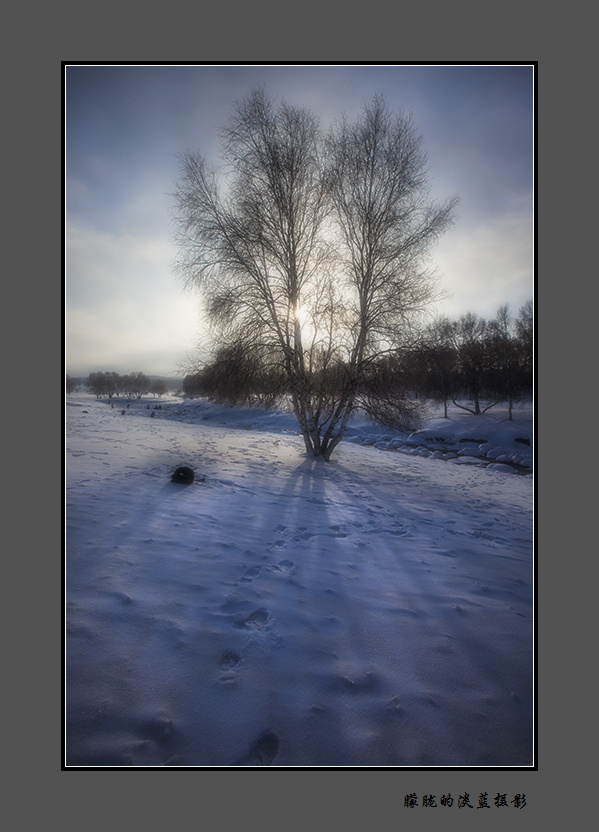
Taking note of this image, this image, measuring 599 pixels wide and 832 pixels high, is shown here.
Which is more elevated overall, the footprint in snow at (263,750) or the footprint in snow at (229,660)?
the footprint in snow at (229,660)

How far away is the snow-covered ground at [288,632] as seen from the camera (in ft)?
5.21

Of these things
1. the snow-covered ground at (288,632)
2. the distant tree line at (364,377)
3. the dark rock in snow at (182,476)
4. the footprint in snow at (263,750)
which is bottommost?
the footprint in snow at (263,750)

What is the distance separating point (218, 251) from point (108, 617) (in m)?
7.60

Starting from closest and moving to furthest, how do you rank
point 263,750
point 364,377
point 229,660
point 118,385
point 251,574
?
point 263,750 < point 229,660 < point 251,574 < point 364,377 < point 118,385

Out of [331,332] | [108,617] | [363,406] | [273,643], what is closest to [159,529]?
[108,617]

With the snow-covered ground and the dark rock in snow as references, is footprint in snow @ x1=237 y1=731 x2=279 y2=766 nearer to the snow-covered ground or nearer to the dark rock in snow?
the snow-covered ground

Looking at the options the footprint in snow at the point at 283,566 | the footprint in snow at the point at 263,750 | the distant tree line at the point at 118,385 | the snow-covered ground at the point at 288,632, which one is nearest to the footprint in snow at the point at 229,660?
the snow-covered ground at the point at 288,632

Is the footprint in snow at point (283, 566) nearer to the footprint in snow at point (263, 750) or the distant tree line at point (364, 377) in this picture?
the footprint in snow at point (263, 750)

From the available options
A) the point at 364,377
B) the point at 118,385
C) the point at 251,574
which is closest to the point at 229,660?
the point at 251,574

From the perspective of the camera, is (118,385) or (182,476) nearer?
(182,476)

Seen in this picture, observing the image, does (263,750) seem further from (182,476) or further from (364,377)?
(364,377)

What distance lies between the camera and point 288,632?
215 cm

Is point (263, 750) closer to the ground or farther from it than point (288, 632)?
closer to the ground

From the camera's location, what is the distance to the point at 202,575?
2664 millimetres
